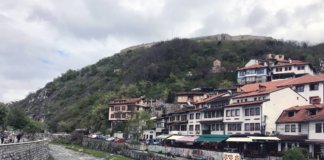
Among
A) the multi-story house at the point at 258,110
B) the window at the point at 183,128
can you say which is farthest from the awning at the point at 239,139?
the window at the point at 183,128

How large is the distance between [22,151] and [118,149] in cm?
4426

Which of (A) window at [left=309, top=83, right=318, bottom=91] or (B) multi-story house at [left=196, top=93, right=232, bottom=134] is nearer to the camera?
(A) window at [left=309, top=83, right=318, bottom=91]

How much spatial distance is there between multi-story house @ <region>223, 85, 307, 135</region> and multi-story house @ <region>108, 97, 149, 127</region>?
4375 cm

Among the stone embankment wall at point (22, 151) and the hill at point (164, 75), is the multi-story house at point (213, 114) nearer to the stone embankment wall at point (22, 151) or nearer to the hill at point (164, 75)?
the stone embankment wall at point (22, 151)

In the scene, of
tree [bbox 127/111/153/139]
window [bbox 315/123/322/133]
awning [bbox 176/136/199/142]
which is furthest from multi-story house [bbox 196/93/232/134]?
window [bbox 315/123/322/133]

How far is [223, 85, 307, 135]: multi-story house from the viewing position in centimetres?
5916

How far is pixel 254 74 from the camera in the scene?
106 metres

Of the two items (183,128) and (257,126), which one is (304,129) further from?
(183,128)

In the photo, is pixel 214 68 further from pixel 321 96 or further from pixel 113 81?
pixel 321 96

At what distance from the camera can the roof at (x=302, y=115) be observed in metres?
50.6

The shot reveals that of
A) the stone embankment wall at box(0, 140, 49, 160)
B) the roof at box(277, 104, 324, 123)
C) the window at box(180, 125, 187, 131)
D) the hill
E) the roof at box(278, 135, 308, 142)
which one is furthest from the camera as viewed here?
the hill

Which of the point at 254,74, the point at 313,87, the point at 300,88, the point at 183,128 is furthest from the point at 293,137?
the point at 254,74

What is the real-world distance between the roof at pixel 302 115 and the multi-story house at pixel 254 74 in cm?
4384

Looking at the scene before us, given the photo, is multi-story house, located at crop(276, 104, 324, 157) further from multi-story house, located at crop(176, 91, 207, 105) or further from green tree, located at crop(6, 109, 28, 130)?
green tree, located at crop(6, 109, 28, 130)
